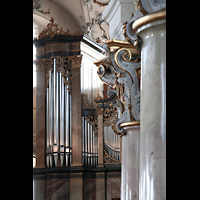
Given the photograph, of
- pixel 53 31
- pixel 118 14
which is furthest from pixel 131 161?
pixel 53 31

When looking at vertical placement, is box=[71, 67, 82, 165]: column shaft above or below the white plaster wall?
below

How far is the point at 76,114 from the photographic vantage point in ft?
32.5

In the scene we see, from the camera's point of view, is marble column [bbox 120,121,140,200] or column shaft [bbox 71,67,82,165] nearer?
marble column [bbox 120,121,140,200]

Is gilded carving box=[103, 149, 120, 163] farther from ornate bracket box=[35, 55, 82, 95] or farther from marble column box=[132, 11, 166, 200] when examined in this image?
marble column box=[132, 11, 166, 200]

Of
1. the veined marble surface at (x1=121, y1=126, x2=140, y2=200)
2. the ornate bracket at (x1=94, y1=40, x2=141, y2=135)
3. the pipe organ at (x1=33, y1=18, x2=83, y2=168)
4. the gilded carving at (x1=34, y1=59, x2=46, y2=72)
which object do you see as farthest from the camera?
the gilded carving at (x1=34, y1=59, x2=46, y2=72)

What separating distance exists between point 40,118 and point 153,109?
27.7ft

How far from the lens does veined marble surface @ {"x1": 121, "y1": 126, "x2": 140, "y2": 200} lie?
319 centimetres

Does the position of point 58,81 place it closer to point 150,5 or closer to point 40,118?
point 40,118

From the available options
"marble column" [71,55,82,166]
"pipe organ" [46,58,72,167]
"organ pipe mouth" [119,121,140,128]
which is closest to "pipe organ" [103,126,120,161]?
"marble column" [71,55,82,166]

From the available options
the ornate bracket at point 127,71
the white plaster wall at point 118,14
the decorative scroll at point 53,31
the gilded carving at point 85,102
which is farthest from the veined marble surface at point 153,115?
the decorative scroll at point 53,31

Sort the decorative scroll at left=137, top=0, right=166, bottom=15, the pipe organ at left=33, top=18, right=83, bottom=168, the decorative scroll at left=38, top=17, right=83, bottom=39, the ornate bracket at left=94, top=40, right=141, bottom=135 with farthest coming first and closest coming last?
the decorative scroll at left=38, top=17, right=83, bottom=39, the pipe organ at left=33, top=18, right=83, bottom=168, the ornate bracket at left=94, top=40, right=141, bottom=135, the decorative scroll at left=137, top=0, right=166, bottom=15
